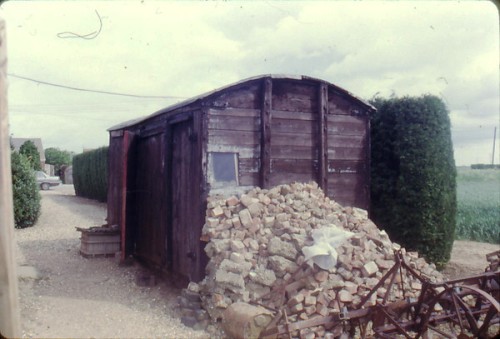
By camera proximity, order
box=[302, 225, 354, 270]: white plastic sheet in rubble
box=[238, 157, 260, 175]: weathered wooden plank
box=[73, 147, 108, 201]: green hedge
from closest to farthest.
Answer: box=[302, 225, 354, 270]: white plastic sheet in rubble < box=[238, 157, 260, 175]: weathered wooden plank < box=[73, 147, 108, 201]: green hedge

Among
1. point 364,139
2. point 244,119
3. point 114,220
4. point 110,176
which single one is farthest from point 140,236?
point 364,139

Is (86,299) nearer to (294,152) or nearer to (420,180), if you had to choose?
(294,152)

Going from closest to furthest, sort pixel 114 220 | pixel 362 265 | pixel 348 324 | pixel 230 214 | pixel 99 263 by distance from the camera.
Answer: pixel 348 324 → pixel 362 265 → pixel 230 214 → pixel 99 263 → pixel 114 220

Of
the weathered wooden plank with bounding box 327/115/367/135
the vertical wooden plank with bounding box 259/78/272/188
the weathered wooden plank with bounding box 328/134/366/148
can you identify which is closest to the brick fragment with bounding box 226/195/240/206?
the vertical wooden plank with bounding box 259/78/272/188

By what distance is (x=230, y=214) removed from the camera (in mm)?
7344

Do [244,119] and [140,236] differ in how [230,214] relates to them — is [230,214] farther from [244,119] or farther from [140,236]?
[140,236]

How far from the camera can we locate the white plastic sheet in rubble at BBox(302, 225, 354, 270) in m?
6.21

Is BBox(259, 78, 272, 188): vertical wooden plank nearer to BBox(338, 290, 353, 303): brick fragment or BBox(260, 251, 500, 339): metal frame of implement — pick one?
BBox(338, 290, 353, 303): brick fragment

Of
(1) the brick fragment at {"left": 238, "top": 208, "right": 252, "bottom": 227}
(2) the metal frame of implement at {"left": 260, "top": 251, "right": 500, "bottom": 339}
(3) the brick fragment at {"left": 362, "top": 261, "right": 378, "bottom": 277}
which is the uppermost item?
(1) the brick fragment at {"left": 238, "top": 208, "right": 252, "bottom": 227}

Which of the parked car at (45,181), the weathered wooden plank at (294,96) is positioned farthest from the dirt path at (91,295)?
the parked car at (45,181)

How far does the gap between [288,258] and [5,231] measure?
A: 3.91 metres

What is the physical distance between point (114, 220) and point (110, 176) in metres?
A: 1.47

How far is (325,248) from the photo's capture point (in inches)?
246

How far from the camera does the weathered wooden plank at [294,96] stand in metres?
8.38
